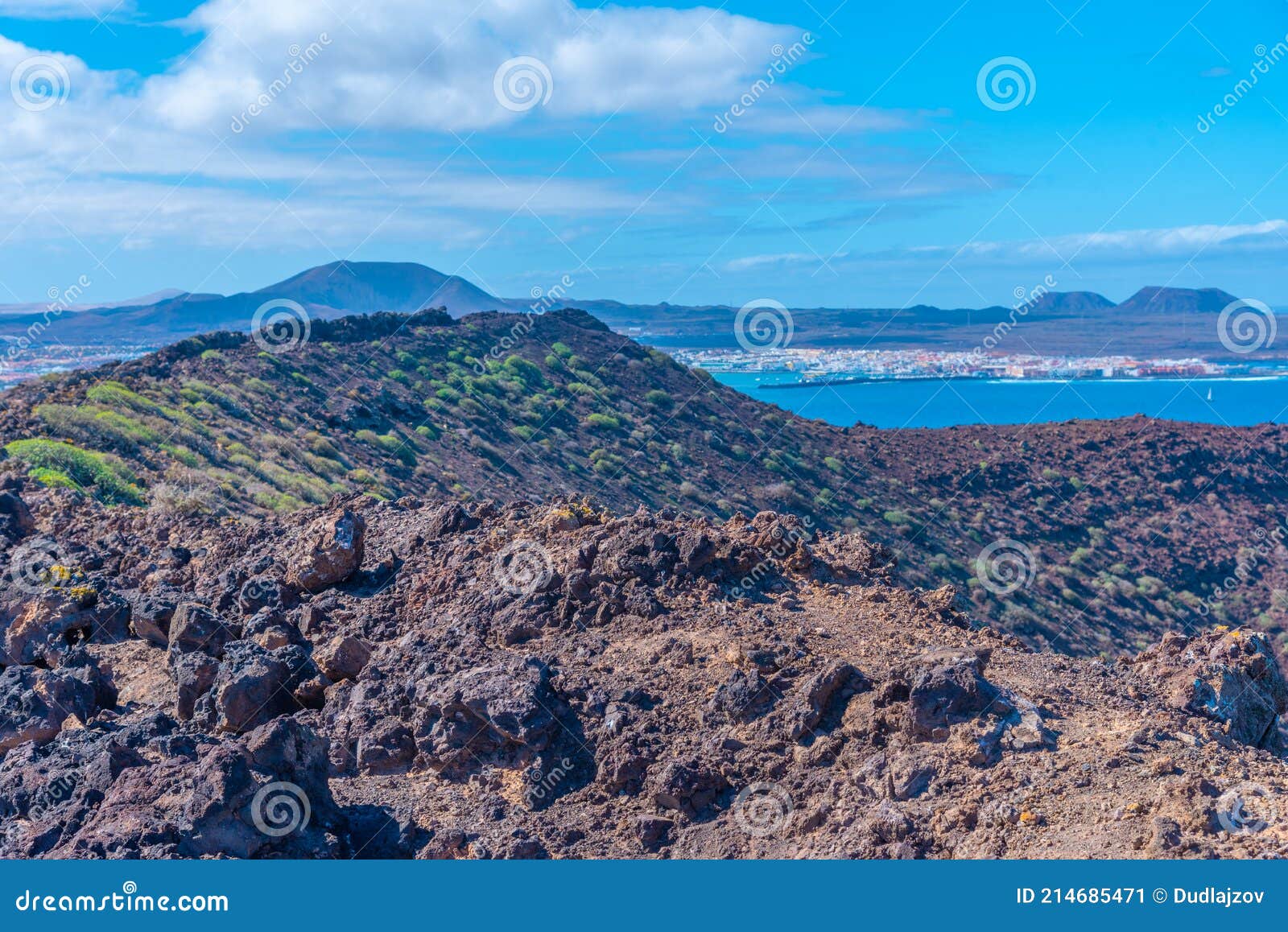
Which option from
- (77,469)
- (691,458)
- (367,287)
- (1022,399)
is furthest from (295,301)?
(77,469)

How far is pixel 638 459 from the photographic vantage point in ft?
113

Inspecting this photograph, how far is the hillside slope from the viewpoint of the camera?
25031 mm

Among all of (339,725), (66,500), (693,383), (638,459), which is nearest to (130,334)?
(693,383)

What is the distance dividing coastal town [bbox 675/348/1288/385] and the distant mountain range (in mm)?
3160

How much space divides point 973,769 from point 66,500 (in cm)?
1302

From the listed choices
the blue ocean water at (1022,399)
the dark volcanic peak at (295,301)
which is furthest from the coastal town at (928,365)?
the dark volcanic peak at (295,301)

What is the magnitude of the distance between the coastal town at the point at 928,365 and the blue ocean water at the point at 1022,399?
0.89 metres

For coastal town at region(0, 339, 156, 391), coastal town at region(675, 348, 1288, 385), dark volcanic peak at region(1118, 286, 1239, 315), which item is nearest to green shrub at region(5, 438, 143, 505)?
coastal town at region(0, 339, 156, 391)

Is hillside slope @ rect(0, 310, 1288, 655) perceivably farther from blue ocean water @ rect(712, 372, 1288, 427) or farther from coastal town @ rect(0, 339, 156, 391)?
blue ocean water @ rect(712, 372, 1288, 427)

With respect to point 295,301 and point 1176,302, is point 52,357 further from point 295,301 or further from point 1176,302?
point 1176,302

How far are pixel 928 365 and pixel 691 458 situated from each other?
2544 inches

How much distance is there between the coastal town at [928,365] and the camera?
87.6m

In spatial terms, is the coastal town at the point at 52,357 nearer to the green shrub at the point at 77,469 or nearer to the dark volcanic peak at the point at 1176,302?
the green shrub at the point at 77,469

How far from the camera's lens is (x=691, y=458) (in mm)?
35594
